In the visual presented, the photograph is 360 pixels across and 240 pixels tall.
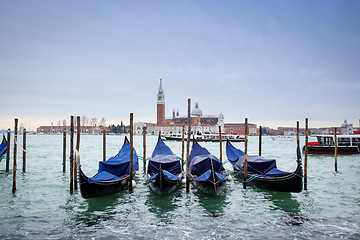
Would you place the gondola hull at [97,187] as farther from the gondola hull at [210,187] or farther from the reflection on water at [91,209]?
the gondola hull at [210,187]

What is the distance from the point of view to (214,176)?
23.6 feet

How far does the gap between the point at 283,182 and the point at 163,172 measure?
3.09 m

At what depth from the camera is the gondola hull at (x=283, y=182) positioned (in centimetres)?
713

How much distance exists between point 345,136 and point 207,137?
2890cm

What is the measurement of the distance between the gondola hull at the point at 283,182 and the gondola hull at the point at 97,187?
3753 mm

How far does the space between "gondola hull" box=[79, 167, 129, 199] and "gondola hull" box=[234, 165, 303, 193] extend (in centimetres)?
375

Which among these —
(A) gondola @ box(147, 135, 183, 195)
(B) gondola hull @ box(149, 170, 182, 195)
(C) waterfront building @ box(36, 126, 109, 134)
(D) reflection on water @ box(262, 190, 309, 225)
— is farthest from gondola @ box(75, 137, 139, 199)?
(C) waterfront building @ box(36, 126, 109, 134)

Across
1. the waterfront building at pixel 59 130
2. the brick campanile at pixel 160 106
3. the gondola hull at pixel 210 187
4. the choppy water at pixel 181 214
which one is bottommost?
the choppy water at pixel 181 214

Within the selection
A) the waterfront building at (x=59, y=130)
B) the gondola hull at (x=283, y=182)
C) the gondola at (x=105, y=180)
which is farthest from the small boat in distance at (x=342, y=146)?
the waterfront building at (x=59, y=130)


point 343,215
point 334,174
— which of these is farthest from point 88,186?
point 334,174

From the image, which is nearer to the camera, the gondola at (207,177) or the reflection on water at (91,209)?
the reflection on water at (91,209)

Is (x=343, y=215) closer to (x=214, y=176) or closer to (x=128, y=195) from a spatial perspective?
→ (x=214, y=176)

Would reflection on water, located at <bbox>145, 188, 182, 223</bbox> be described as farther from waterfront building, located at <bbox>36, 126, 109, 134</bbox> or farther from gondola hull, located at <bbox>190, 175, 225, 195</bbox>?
waterfront building, located at <bbox>36, 126, 109, 134</bbox>

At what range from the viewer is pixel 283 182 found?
7.42m
